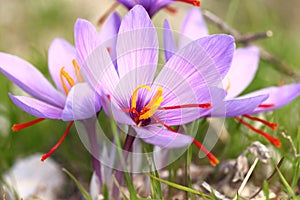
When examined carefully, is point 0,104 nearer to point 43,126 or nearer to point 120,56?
point 43,126

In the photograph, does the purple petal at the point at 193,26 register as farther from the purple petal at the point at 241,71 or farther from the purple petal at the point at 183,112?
the purple petal at the point at 183,112

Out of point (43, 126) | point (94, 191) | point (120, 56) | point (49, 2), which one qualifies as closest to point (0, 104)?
point (43, 126)

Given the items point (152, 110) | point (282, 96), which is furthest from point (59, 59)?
point (282, 96)

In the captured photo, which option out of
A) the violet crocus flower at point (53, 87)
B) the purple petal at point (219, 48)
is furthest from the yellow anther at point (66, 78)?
the purple petal at point (219, 48)

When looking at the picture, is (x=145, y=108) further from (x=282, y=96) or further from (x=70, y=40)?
(x=70, y=40)

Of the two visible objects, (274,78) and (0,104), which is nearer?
(0,104)
